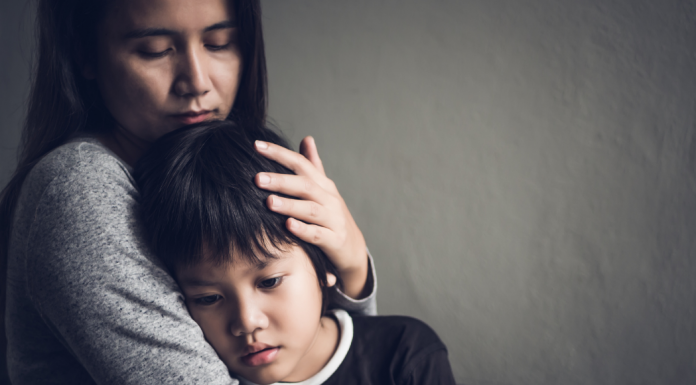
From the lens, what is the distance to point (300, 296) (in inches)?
29.2

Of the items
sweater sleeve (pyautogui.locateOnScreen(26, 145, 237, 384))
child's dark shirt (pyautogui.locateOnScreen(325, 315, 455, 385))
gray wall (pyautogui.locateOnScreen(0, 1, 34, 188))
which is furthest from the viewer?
gray wall (pyautogui.locateOnScreen(0, 1, 34, 188))

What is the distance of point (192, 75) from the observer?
0.79 metres

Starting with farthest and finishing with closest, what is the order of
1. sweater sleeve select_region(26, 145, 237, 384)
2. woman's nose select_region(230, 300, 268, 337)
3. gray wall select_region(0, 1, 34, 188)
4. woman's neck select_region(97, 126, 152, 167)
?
gray wall select_region(0, 1, 34, 188) < woman's neck select_region(97, 126, 152, 167) < woman's nose select_region(230, 300, 268, 337) < sweater sleeve select_region(26, 145, 237, 384)

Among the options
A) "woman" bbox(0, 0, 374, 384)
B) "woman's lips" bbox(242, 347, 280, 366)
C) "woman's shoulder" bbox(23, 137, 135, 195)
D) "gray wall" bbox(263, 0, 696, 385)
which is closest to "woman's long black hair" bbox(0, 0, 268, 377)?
"woman" bbox(0, 0, 374, 384)

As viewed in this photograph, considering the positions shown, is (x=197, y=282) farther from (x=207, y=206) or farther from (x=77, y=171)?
(x=77, y=171)

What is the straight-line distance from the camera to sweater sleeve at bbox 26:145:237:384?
1.84 ft

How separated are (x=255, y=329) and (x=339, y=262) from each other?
0.23 m

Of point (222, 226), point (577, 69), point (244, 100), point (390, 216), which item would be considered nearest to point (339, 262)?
point (222, 226)

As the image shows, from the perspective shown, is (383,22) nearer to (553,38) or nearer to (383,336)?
(553,38)

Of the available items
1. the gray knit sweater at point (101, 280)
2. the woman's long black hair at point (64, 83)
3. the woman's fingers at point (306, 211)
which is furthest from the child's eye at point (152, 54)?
the woman's fingers at point (306, 211)

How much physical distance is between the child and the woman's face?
0.06 meters

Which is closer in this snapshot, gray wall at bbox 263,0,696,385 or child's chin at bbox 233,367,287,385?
child's chin at bbox 233,367,287,385

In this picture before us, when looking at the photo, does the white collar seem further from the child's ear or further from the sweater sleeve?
the sweater sleeve

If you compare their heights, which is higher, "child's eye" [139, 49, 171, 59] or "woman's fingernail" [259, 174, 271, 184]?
"child's eye" [139, 49, 171, 59]
